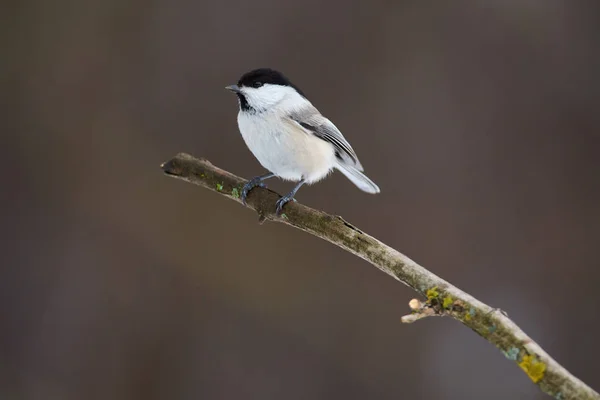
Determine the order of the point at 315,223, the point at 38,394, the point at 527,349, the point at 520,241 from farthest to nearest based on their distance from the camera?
the point at 520,241, the point at 38,394, the point at 315,223, the point at 527,349

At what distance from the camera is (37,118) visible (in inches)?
80.4

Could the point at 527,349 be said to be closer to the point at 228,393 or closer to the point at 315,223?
the point at 315,223

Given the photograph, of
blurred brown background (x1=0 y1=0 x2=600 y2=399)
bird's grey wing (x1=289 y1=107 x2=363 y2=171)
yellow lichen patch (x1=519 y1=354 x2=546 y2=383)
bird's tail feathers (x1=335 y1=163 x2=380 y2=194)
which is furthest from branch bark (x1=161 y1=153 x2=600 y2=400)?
blurred brown background (x1=0 y1=0 x2=600 y2=399)

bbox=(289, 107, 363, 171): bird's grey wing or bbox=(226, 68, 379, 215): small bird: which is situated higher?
bbox=(289, 107, 363, 171): bird's grey wing

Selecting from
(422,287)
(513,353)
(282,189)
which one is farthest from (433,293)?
(282,189)

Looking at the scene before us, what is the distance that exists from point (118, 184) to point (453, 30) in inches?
55.9

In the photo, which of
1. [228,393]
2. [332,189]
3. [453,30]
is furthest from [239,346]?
[453,30]

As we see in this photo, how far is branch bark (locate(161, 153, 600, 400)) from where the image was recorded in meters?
0.77

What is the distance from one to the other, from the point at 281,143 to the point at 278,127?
0.13ft

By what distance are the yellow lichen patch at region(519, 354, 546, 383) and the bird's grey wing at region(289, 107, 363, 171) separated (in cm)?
80

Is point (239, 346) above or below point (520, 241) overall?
below

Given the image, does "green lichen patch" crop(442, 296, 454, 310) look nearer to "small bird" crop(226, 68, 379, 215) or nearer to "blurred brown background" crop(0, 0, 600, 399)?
"small bird" crop(226, 68, 379, 215)

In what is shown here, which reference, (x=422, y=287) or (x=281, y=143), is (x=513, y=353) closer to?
(x=422, y=287)

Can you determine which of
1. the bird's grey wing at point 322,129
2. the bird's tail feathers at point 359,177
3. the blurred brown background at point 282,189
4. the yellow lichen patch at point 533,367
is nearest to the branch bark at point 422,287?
the yellow lichen patch at point 533,367
